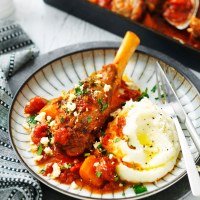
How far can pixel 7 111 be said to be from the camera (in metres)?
3.71

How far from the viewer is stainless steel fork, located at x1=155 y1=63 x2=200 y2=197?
282cm

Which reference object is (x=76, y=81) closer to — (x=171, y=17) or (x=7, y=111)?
(x=7, y=111)

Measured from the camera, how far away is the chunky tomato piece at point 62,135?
10.3ft

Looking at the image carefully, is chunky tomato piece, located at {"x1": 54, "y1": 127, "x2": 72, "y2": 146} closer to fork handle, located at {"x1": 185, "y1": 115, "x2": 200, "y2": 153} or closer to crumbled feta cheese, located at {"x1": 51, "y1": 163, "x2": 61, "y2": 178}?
crumbled feta cheese, located at {"x1": 51, "y1": 163, "x2": 61, "y2": 178}

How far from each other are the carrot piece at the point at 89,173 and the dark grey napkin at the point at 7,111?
0.34 metres

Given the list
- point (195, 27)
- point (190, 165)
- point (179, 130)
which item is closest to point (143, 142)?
point (179, 130)

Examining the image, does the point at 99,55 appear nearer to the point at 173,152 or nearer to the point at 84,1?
the point at 84,1

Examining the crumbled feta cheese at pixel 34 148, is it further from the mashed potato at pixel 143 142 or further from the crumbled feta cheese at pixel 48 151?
the mashed potato at pixel 143 142

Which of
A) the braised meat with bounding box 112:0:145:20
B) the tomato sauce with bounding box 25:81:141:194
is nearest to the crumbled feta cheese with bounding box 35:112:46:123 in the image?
the tomato sauce with bounding box 25:81:141:194

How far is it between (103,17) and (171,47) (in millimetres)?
841

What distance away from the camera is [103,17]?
459 centimetres

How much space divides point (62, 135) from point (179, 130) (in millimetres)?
857

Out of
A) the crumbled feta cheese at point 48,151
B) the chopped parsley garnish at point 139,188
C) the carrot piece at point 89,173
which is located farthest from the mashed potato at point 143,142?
the crumbled feta cheese at point 48,151

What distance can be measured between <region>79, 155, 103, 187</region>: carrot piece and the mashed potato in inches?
6.2
